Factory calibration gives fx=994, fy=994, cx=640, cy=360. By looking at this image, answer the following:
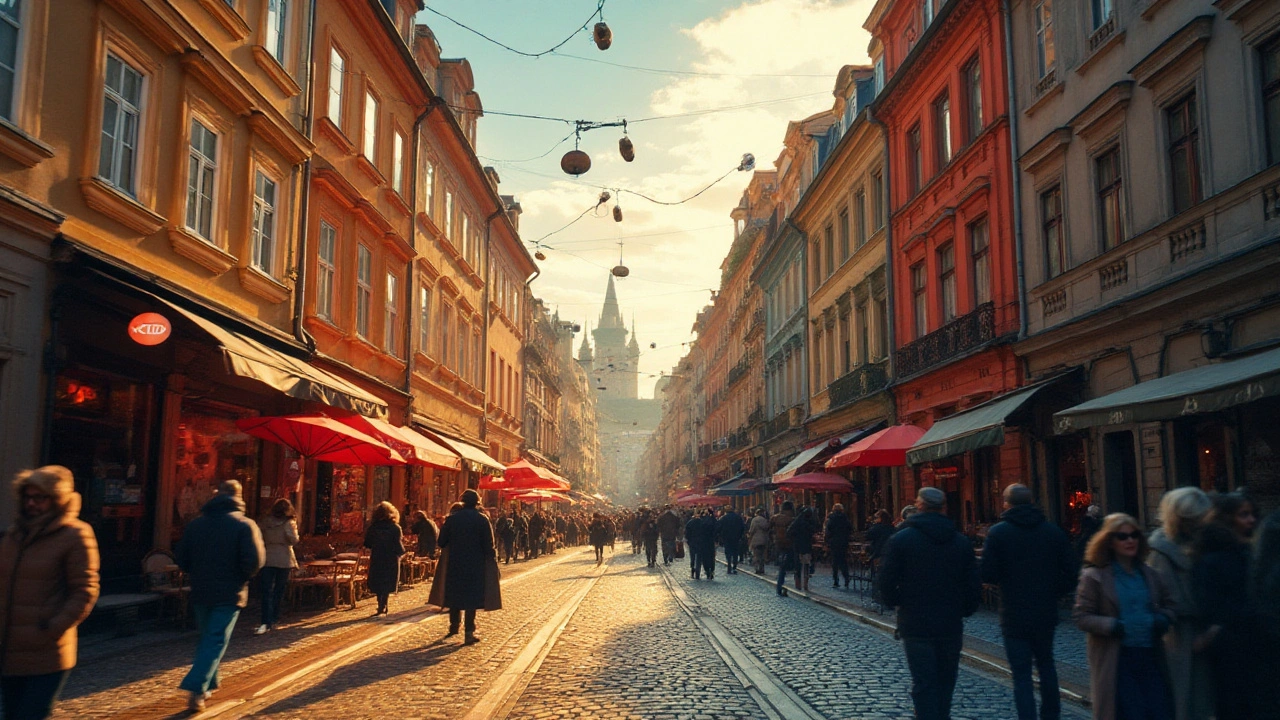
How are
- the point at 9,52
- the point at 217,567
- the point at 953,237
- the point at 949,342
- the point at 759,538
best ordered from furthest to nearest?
the point at 759,538 → the point at 953,237 → the point at 949,342 → the point at 9,52 → the point at 217,567

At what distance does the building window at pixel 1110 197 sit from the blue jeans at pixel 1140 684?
1139cm

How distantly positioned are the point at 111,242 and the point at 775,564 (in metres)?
24.6

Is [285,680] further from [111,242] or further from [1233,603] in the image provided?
[1233,603]

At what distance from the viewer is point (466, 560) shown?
1222cm

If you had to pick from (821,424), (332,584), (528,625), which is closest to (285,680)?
(528,625)

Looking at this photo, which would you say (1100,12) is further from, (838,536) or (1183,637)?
(1183,637)

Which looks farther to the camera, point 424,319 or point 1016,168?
point 424,319

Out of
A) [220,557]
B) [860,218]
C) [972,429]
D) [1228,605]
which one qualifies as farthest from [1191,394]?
[860,218]

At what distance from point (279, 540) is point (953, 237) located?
53.5ft

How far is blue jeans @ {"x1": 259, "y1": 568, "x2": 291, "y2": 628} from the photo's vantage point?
12.6 m

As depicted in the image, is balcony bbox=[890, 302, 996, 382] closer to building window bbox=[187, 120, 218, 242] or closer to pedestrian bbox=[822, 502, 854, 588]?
pedestrian bbox=[822, 502, 854, 588]

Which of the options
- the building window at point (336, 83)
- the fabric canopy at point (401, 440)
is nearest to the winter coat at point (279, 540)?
the fabric canopy at point (401, 440)

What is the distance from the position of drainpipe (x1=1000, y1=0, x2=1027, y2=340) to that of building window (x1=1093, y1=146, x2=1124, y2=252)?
2.71 m

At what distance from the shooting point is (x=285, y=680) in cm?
921
